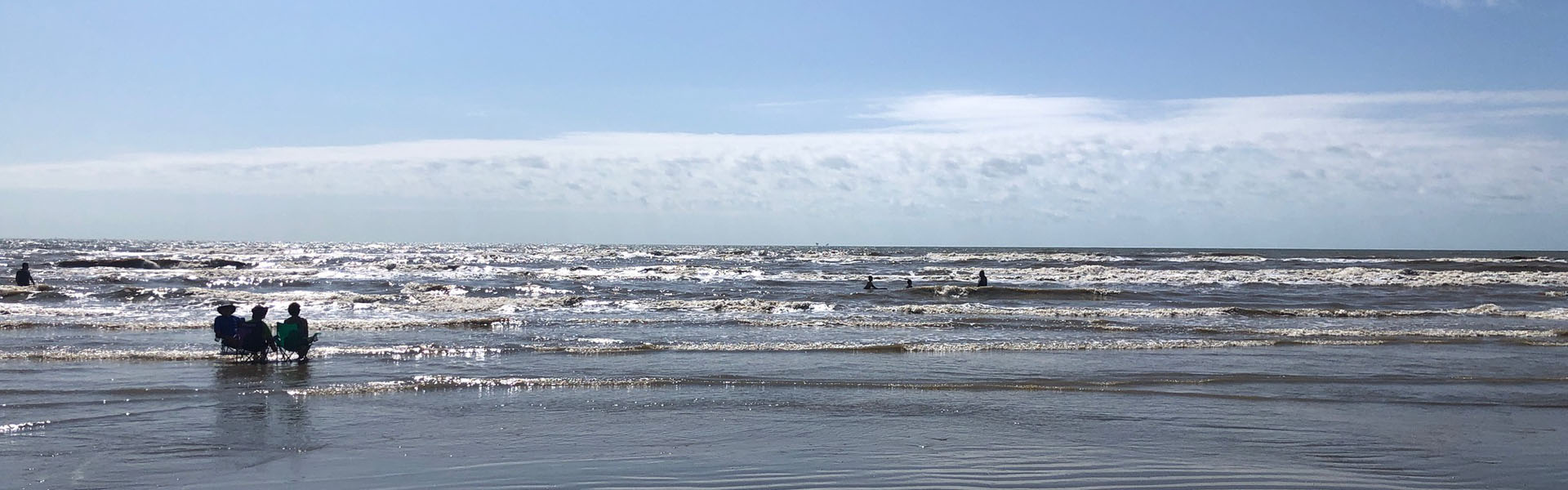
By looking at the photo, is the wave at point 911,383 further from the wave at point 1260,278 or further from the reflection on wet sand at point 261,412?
the wave at point 1260,278

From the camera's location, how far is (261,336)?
49.3 feet

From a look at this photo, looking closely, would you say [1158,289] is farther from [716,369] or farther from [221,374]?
[221,374]

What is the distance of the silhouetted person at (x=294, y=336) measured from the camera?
49.5 feet

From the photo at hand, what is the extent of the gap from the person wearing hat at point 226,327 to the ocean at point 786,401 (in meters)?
0.34

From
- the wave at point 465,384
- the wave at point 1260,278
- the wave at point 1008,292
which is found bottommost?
the wave at point 1008,292

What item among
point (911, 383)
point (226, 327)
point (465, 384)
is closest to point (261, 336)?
point (226, 327)

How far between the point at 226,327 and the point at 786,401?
8.66m

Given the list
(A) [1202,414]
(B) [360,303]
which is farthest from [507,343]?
(B) [360,303]

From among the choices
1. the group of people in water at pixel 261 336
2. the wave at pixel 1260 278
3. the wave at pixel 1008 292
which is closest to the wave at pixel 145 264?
the wave at pixel 1260 278

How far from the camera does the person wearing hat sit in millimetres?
15223

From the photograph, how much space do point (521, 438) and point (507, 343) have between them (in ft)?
30.9

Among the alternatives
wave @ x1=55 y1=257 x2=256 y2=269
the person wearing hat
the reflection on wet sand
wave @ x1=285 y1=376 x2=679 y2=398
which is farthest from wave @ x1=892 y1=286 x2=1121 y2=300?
wave @ x1=55 y1=257 x2=256 y2=269

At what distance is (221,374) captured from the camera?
13.9 meters

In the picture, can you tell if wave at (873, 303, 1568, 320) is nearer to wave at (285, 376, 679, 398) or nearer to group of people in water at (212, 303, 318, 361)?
wave at (285, 376, 679, 398)
